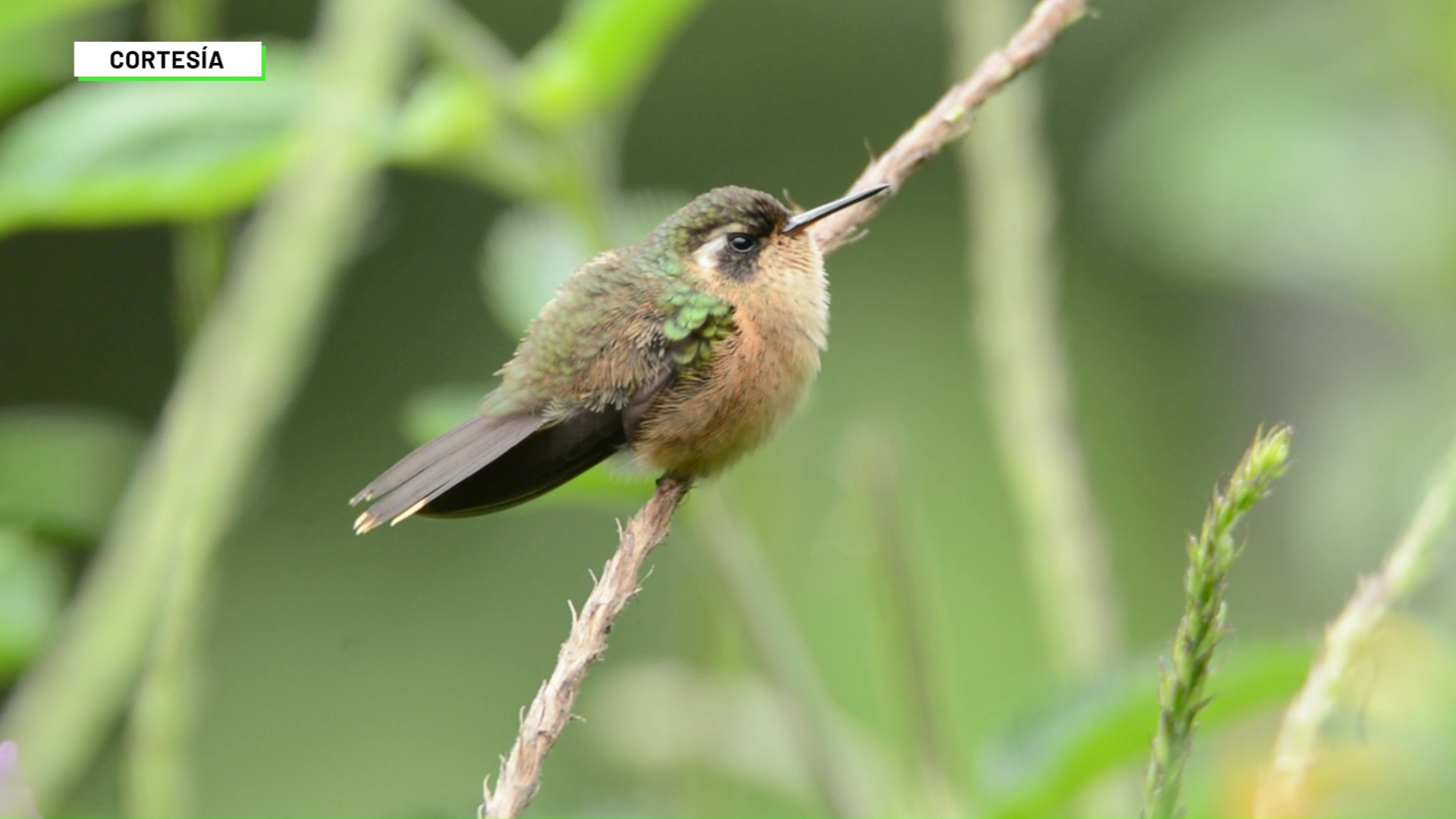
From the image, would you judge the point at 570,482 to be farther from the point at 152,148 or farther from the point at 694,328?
the point at 152,148

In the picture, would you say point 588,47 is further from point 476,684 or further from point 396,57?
point 476,684

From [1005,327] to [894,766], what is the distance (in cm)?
81

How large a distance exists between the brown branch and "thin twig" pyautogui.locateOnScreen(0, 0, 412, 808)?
0.36m

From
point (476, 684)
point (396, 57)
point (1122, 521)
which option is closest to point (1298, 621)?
point (1122, 521)

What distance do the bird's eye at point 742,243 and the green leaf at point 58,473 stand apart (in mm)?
1230

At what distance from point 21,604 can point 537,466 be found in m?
0.76

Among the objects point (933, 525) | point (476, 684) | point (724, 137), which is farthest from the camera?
Result: point (724, 137)

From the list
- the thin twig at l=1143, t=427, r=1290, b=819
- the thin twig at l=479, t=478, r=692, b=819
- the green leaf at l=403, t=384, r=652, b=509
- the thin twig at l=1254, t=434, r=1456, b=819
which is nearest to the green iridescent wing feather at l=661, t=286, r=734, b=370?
the green leaf at l=403, t=384, r=652, b=509

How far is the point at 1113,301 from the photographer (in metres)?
12.6

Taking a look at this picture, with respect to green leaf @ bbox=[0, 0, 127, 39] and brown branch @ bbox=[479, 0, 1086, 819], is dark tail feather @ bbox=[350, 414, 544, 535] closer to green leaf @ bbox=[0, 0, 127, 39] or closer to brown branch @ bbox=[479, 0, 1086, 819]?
brown branch @ bbox=[479, 0, 1086, 819]

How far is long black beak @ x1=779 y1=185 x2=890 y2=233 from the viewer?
241 centimetres

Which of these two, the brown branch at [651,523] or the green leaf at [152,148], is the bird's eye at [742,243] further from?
the green leaf at [152,148]

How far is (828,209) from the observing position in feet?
9.05

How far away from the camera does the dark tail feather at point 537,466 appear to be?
2.33 metres
